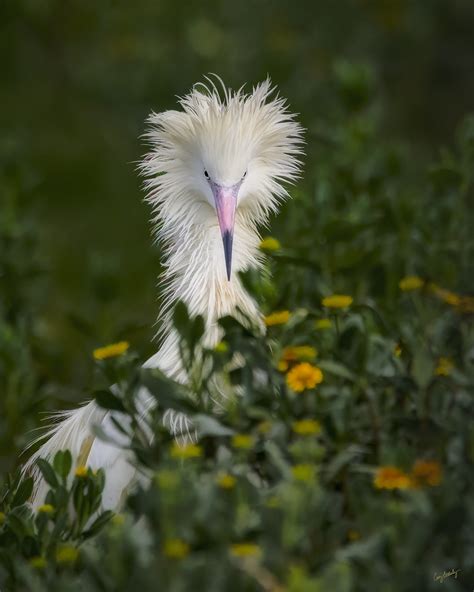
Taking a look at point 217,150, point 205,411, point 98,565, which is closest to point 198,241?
point 217,150

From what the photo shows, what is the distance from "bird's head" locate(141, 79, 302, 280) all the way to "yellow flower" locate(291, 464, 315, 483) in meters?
1.50

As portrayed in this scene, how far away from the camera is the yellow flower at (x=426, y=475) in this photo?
2143 mm

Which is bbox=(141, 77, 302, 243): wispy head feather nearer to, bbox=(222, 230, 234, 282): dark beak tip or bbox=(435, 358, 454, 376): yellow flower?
bbox=(222, 230, 234, 282): dark beak tip

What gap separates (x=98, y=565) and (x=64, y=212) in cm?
861

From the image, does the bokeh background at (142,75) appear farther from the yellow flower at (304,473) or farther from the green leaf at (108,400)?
the yellow flower at (304,473)

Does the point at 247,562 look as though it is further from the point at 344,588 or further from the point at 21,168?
the point at 21,168

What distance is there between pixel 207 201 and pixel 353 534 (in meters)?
1.71

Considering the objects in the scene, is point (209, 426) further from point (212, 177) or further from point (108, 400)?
point (212, 177)

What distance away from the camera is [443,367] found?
250 cm

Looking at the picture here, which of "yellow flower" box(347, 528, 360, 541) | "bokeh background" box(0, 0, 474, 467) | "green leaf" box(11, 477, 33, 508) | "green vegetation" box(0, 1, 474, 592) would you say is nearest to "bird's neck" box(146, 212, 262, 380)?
"green vegetation" box(0, 1, 474, 592)

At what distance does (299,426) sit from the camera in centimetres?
221

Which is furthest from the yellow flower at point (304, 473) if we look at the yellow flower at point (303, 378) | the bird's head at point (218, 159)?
the bird's head at point (218, 159)

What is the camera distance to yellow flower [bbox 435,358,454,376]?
2447 millimetres

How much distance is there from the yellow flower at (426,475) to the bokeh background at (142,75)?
6497 mm
